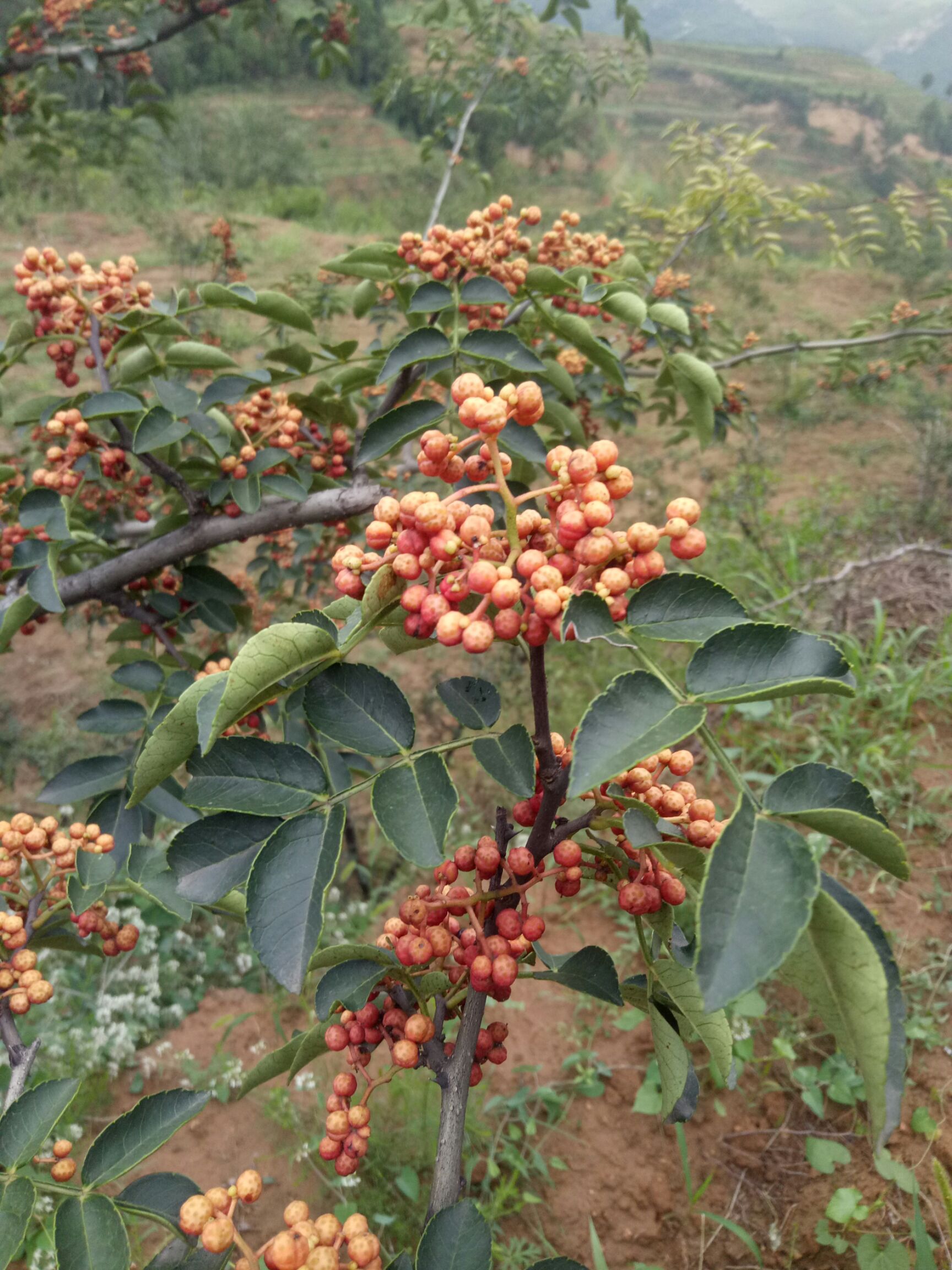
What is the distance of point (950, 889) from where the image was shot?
258 cm

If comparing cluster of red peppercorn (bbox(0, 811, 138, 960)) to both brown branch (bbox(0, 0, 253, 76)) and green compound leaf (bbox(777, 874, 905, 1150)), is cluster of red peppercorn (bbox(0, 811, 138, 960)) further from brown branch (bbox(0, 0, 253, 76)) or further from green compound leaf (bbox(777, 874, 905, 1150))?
brown branch (bbox(0, 0, 253, 76))

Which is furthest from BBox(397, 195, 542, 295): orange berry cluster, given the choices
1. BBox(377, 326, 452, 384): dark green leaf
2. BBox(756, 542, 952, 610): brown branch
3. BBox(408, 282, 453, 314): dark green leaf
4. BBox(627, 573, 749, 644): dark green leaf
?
BBox(756, 542, 952, 610): brown branch

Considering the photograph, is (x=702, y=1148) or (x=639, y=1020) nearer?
(x=702, y=1148)

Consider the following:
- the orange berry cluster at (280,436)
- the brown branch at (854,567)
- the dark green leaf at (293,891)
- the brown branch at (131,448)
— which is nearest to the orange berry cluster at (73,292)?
the brown branch at (131,448)

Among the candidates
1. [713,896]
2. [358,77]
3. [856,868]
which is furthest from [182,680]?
[358,77]

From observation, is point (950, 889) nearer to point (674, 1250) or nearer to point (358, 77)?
point (674, 1250)

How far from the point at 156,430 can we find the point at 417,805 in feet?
3.56

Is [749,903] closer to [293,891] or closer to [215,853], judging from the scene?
[293,891]

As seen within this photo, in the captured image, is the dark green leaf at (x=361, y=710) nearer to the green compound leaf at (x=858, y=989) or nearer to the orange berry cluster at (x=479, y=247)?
the green compound leaf at (x=858, y=989)

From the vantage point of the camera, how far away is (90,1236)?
795 millimetres

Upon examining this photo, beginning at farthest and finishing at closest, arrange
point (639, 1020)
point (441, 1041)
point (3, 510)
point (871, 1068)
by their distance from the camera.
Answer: point (639, 1020) < point (3, 510) < point (441, 1041) < point (871, 1068)

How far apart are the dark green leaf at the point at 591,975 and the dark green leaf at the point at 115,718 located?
0.94m

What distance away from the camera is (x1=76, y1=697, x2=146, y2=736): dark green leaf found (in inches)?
57.3

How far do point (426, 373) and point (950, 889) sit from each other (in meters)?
2.39
